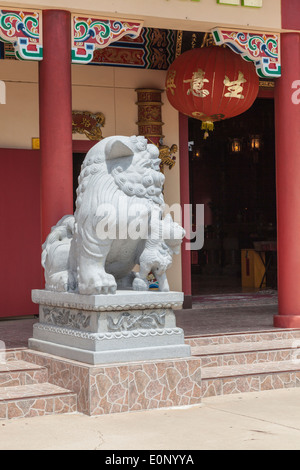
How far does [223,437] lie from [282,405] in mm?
950

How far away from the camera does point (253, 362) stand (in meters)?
5.61

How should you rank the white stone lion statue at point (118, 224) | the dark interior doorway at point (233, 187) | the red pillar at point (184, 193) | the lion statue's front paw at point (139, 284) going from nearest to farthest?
the white stone lion statue at point (118, 224), the lion statue's front paw at point (139, 284), the red pillar at point (184, 193), the dark interior doorway at point (233, 187)

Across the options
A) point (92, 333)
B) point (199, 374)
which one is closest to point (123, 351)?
point (92, 333)

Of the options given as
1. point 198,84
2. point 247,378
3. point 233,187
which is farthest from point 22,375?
point 233,187

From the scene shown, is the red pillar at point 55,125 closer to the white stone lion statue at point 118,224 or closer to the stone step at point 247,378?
the white stone lion statue at point 118,224

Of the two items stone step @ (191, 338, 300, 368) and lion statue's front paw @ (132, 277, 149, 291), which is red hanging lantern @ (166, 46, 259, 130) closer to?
stone step @ (191, 338, 300, 368)

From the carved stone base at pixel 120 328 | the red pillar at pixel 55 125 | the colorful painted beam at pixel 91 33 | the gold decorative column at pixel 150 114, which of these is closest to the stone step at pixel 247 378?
the carved stone base at pixel 120 328

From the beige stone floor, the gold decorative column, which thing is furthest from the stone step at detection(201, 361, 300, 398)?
the gold decorative column

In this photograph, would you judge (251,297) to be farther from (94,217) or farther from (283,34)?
(94,217)

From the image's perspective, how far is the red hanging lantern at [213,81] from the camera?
6.99m

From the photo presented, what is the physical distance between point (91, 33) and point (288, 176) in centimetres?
214

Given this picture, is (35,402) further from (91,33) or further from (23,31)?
(91,33)

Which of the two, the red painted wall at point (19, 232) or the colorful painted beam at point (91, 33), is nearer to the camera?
the colorful painted beam at point (91, 33)

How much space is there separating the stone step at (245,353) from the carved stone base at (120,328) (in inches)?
29.7
